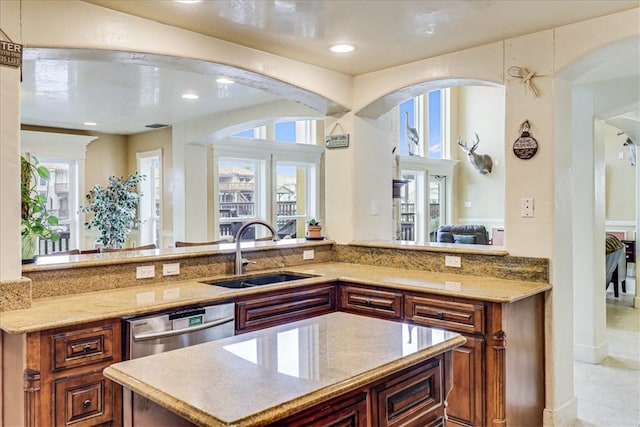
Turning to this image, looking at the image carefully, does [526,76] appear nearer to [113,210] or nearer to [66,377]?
[66,377]

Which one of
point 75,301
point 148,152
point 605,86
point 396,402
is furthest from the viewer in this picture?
point 148,152

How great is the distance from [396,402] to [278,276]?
83.1 inches

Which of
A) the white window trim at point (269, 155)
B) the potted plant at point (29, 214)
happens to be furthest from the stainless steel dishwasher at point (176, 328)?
the white window trim at point (269, 155)

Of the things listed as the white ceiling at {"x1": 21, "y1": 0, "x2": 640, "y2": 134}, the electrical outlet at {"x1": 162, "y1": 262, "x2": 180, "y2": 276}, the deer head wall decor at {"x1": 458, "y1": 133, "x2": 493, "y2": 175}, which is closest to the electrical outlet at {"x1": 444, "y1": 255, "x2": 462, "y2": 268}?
the white ceiling at {"x1": 21, "y1": 0, "x2": 640, "y2": 134}

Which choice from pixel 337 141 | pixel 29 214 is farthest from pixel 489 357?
pixel 29 214

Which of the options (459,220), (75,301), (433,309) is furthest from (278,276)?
(459,220)

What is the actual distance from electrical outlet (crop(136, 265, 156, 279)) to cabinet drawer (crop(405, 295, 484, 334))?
1.55m

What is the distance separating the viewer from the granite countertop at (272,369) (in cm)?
108

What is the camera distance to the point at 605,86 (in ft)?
13.4

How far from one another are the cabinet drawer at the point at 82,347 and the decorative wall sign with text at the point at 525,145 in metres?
2.50

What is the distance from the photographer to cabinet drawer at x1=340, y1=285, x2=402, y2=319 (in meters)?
2.94

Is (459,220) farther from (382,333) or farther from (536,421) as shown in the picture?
(382,333)

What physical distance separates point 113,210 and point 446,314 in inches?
219

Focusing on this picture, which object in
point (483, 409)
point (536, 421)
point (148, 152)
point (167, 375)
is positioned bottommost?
point (536, 421)
